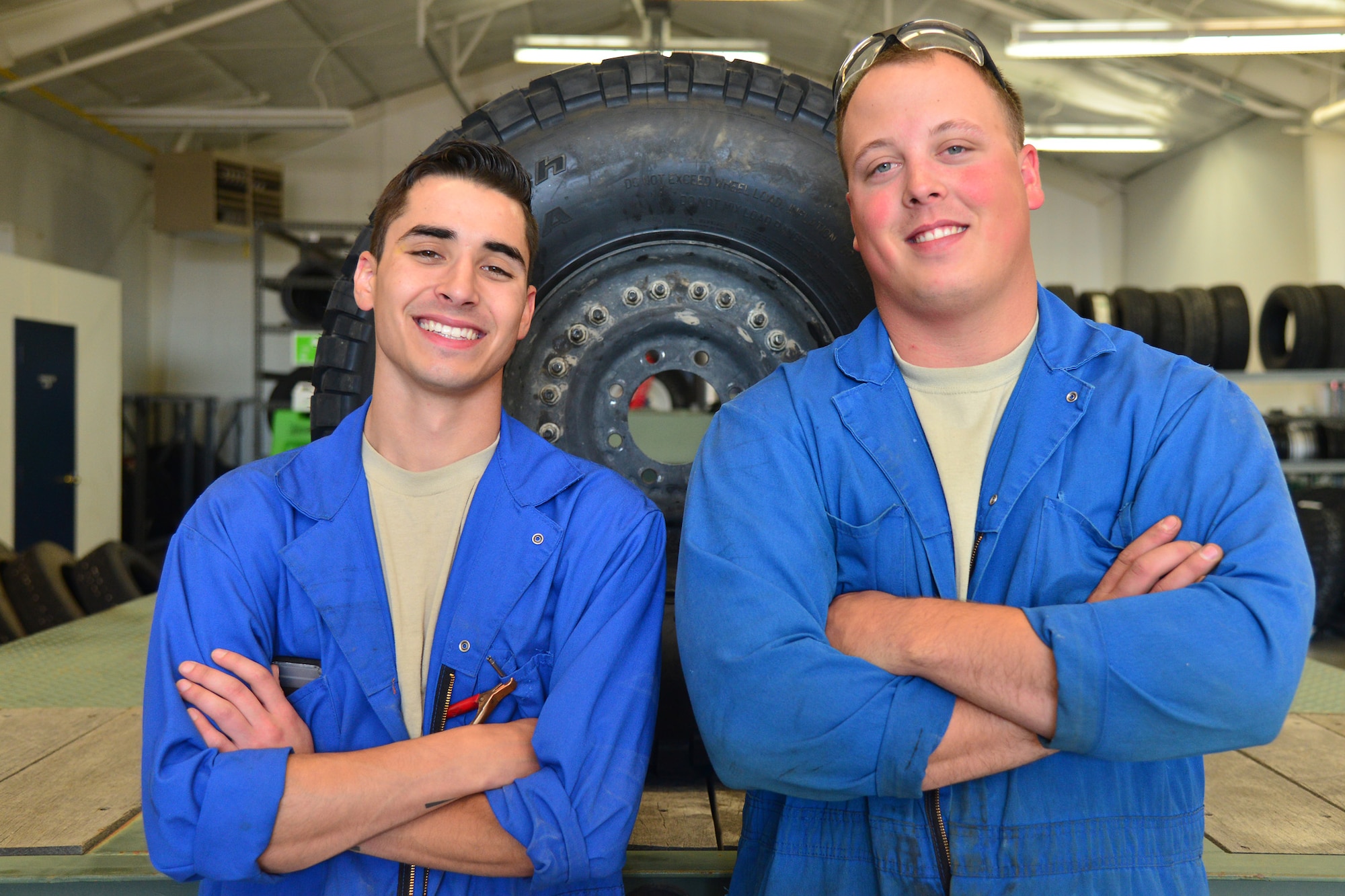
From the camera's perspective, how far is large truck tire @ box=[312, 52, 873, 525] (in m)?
1.64

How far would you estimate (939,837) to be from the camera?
116cm

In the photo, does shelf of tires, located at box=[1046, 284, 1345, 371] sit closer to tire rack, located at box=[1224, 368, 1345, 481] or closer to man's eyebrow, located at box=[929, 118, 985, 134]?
tire rack, located at box=[1224, 368, 1345, 481]

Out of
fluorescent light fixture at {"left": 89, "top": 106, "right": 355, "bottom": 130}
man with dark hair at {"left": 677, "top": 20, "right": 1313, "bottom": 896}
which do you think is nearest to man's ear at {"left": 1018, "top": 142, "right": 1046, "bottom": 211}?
man with dark hair at {"left": 677, "top": 20, "right": 1313, "bottom": 896}

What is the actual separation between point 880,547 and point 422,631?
62 centimetres

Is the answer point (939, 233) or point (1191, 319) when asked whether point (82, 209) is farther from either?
point (939, 233)

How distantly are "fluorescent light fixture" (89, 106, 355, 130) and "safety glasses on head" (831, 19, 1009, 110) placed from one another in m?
8.94

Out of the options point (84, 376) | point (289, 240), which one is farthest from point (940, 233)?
point (289, 240)

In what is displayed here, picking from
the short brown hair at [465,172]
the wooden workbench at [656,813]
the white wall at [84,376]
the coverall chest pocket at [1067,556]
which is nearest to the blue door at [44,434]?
the white wall at [84,376]

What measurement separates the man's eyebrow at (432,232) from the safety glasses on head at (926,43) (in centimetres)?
60

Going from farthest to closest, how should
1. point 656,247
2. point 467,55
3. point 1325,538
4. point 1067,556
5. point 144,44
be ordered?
point 467,55
point 144,44
point 1325,538
point 656,247
point 1067,556

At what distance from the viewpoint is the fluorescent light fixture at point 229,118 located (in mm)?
9320

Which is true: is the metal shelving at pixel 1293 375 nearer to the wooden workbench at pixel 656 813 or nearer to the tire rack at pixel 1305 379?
the tire rack at pixel 1305 379

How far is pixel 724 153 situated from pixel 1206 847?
1.29 m

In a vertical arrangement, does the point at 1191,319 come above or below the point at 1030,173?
above
